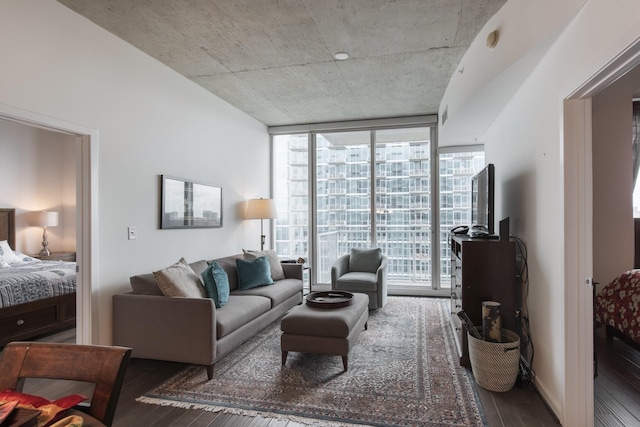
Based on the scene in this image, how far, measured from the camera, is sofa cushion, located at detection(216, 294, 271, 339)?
112 inches

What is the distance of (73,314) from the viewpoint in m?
3.94

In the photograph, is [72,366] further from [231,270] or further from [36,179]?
→ [36,179]

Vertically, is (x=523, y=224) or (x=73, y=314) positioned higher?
(x=523, y=224)

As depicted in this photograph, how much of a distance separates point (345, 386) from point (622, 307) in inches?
103

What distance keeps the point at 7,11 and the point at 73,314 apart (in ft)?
9.92

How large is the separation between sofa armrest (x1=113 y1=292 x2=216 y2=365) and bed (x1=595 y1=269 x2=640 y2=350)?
337 centimetres

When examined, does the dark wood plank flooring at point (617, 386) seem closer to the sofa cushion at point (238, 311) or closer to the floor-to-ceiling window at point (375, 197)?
→ the floor-to-ceiling window at point (375, 197)

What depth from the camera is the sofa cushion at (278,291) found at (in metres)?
3.85

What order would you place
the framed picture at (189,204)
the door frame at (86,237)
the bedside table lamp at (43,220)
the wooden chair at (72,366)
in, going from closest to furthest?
the wooden chair at (72,366), the door frame at (86,237), the framed picture at (189,204), the bedside table lamp at (43,220)

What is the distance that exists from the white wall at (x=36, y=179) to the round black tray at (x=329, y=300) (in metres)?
4.57

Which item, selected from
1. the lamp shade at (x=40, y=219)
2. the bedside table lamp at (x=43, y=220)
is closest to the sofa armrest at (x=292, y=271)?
the bedside table lamp at (x=43, y=220)

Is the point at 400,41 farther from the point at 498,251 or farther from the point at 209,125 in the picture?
the point at 209,125

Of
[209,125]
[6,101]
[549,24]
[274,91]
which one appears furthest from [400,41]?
[6,101]

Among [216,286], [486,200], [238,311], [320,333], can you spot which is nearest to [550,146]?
[486,200]
